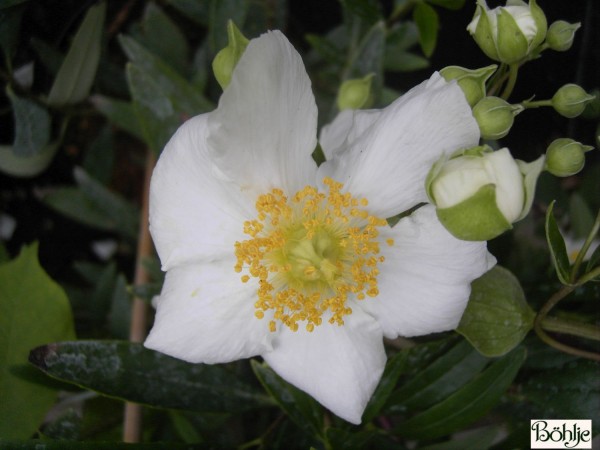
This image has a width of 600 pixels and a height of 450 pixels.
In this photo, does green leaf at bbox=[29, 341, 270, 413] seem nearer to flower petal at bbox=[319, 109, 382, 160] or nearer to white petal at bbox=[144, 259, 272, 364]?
white petal at bbox=[144, 259, 272, 364]

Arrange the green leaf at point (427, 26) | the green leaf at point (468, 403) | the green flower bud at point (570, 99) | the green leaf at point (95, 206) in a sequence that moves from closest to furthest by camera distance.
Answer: the green flower bud at point (570, 99) < the green leaf at point (468, 403) < the green leaf at point (427, 26) < the green leaf at point (95, 206)

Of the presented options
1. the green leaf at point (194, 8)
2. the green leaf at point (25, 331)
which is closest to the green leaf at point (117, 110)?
the green leaf at point (194, 8)

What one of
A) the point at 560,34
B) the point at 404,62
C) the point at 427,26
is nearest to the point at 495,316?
the point at 560,34

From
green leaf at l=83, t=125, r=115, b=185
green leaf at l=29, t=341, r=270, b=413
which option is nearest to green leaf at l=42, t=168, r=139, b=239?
green leaf at l=83, t=125, r=115, b=185

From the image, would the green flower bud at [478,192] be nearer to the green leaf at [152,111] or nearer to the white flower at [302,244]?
the white flower at [302,244]

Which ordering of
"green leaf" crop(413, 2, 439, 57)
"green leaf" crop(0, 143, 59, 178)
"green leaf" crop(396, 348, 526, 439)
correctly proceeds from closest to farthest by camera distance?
"green leaf" crop(396, 348, 526, 439), "green leaf" crop(413, 2, 439, 57), "green leaf" crop(0, 143, 59, 178)

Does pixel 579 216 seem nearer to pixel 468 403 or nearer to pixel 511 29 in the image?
pixel 468 403

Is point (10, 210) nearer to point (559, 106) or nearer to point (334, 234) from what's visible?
point (334, 234)
